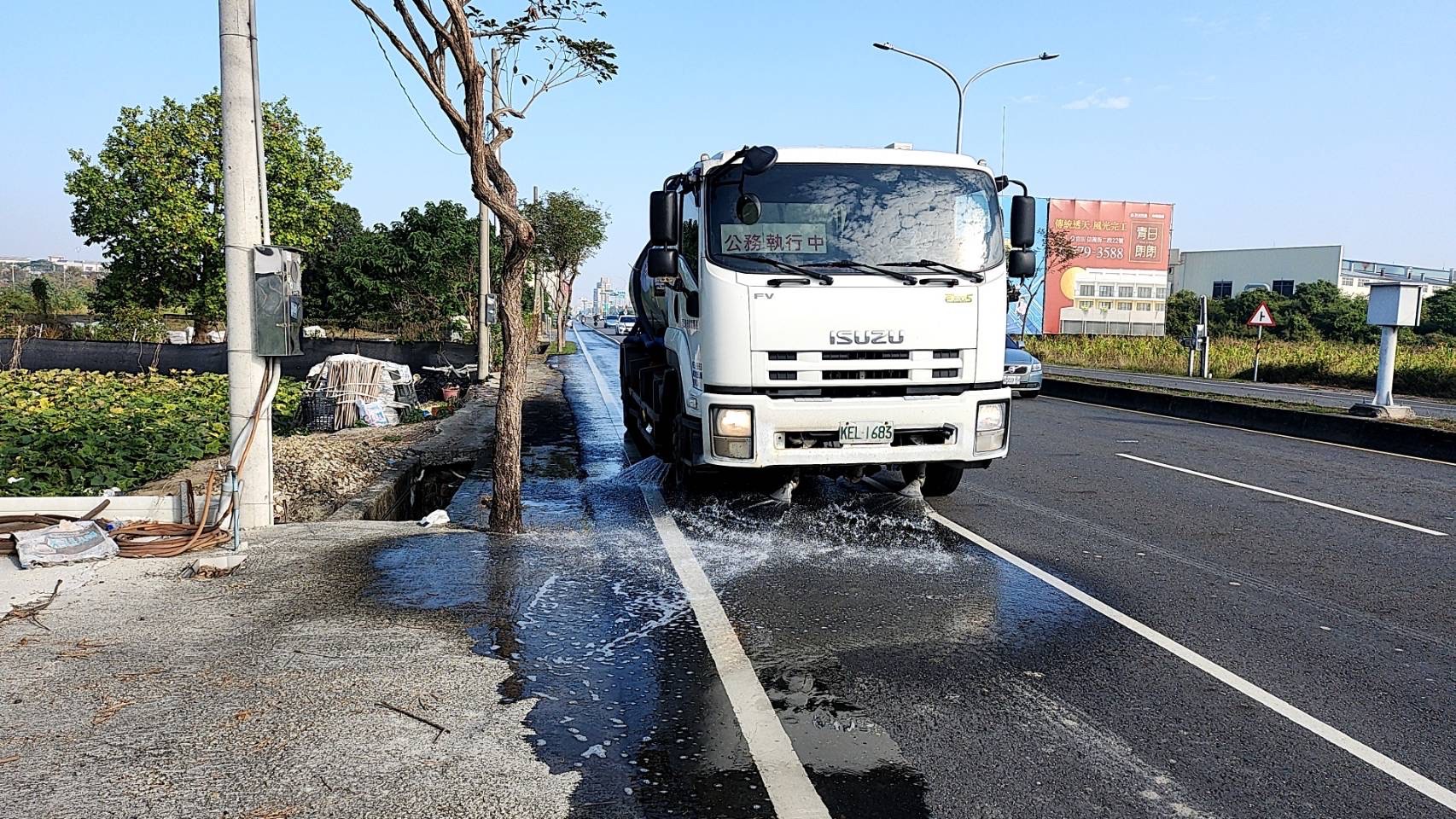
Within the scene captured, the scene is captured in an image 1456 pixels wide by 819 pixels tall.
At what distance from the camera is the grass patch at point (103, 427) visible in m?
9.27

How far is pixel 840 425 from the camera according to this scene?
735 cm

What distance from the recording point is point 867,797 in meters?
3.41

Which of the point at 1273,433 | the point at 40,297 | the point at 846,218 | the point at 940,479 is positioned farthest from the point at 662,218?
the point at 40,297

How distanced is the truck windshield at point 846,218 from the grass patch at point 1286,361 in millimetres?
22710

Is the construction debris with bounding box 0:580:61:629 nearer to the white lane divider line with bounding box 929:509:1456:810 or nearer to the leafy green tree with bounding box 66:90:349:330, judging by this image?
the white lane divider line with bounding box 929:509:1456:810

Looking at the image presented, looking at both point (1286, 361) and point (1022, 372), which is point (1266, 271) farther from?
point (1022, 372)

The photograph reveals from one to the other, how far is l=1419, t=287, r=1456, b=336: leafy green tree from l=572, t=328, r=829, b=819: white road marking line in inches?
2320

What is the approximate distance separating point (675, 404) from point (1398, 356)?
2718 centimetres

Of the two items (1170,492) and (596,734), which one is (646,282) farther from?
(596,734)

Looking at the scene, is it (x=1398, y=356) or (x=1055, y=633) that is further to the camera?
(x=1398, y=356)

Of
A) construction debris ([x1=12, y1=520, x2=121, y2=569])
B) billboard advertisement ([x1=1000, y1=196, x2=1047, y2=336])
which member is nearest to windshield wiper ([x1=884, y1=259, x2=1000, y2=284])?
construction debris ([x1=12, y1=520, x2=121, y2=569])

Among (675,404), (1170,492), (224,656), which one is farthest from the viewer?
(1170,492)

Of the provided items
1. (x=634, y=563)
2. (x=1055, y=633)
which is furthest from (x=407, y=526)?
(x=1055, y=633)

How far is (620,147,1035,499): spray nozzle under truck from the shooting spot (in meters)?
7.28
